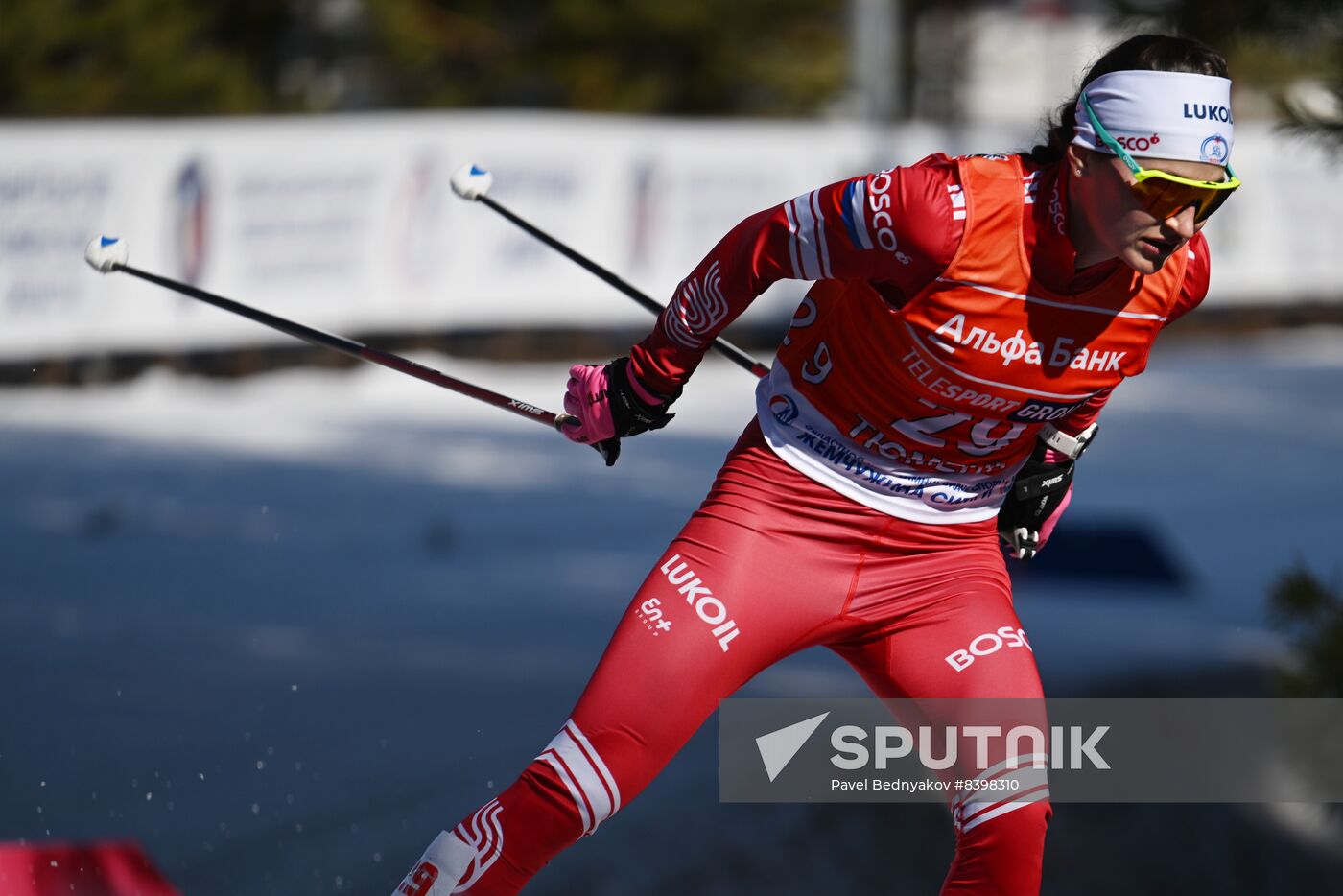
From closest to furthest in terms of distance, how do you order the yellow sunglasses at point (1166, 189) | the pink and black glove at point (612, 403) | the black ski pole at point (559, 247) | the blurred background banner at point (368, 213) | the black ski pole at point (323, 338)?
the yellow sunglasses at point (1166, 189), the pink and black glove at point (612, 403), the black ski pole at point (323, 338), the black ski pole at point (559, 247), the blurred background banner at point (368, 213)

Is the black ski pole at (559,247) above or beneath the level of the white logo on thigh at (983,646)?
above

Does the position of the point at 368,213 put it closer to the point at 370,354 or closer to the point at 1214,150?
the point at 370,354

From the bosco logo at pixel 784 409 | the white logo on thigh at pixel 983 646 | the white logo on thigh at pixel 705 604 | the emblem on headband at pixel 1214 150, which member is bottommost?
the white logo on thigh at pixel 983 646

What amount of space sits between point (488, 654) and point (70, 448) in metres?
4.19

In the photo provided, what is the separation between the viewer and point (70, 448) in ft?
30.0

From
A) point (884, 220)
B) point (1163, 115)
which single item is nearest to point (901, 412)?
point (884, 220)

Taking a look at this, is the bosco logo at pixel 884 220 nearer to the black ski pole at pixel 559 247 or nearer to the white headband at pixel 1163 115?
the white headband at pixel 1163 115

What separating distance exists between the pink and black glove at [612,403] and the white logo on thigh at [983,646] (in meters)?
0.67

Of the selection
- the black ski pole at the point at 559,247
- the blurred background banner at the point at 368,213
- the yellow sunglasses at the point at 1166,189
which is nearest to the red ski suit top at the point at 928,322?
the yellow sunglasses at the point at 1166,189

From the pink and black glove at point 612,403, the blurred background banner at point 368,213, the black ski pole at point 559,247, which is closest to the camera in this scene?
the pink and black glove at point 612,403

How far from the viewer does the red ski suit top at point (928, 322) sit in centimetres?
277

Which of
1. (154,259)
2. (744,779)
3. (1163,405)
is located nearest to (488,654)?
(744,779)

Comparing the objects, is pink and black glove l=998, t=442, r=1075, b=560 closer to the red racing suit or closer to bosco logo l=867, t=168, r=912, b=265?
the red racing suit

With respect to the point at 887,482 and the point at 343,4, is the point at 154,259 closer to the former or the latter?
the point at 887,482
